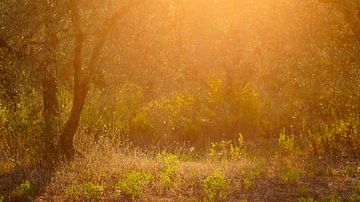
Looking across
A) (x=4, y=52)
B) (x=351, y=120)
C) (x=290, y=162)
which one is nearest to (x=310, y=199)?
(x=290, y=162)

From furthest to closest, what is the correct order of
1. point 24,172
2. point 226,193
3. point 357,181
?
point 24,172 < point 357,181 < point 226,193

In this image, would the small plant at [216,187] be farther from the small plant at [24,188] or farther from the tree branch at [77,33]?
the tree branch at [77,33]

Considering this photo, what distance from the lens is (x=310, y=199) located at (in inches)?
385

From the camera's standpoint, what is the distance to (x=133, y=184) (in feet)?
36.0

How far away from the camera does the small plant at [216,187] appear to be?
416 inches

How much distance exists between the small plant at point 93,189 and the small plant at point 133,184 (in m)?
0.39

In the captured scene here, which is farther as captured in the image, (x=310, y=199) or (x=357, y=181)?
(x=357, y=181)

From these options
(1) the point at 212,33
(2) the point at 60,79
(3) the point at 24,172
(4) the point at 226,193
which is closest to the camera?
(4) the point at 226,193

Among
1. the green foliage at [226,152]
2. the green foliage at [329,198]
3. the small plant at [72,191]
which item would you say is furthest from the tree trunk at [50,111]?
the green foliage at [329,198]

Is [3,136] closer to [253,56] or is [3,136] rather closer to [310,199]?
[310,199]

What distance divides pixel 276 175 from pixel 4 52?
6817 millimetres

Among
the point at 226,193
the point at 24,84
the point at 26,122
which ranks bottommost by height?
the point at 226,193

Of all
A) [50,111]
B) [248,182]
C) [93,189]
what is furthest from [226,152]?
[50,111]

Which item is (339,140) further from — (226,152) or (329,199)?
(329,199)
